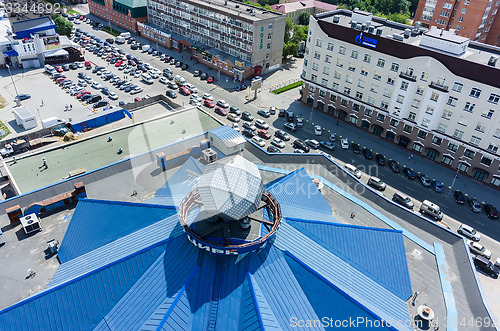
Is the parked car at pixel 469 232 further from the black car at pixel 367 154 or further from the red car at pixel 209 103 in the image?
the red car at pixel 209 103

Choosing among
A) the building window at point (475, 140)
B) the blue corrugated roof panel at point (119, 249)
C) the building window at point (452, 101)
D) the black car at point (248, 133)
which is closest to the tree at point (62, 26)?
the black car at point (248, 133)

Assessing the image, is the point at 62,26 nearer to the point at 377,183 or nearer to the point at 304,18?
the point at 304,18

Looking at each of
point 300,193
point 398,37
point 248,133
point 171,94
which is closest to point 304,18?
point 171,94

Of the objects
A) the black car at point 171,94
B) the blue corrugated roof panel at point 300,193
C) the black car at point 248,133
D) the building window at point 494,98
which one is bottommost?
the black car at point 248,133

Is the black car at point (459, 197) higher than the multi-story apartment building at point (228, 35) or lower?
lower

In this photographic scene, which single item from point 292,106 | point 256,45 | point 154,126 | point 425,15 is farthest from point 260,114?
point 425,15
